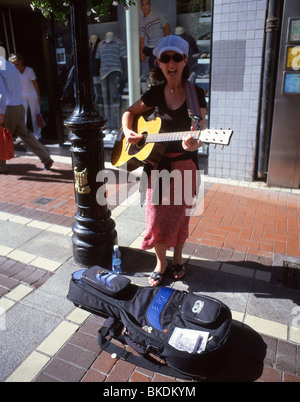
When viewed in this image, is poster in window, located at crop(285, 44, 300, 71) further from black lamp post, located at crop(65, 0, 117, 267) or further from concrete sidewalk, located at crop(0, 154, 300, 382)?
black lamp post, located at crop(65, 0, 117, 267)

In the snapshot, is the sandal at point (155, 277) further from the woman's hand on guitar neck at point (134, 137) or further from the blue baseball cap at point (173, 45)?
the blue baseball cap at point (173, 45)

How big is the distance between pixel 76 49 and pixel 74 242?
177 cm

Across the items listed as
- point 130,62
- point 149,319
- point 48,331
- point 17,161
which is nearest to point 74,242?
point 48,331

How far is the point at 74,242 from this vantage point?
334 centimetres

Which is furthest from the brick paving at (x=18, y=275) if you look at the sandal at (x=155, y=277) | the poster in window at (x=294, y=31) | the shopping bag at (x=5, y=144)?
the poster in window at (x=294, y=31)

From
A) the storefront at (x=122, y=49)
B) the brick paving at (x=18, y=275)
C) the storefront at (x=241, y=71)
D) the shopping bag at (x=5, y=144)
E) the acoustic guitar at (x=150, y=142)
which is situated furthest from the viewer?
the storefront at (x=122, y=49)

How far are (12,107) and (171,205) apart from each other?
4.16 metres

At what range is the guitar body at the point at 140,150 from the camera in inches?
108

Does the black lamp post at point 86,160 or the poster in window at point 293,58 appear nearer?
the black lamp post at point 86,160

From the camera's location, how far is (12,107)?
18.9 feet

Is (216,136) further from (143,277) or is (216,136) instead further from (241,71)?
(241,71)

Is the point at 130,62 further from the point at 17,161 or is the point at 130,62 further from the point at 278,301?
the point at 278,301

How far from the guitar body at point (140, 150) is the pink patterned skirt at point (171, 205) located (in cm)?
16

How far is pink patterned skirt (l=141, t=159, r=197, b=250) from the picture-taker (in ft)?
9.36
